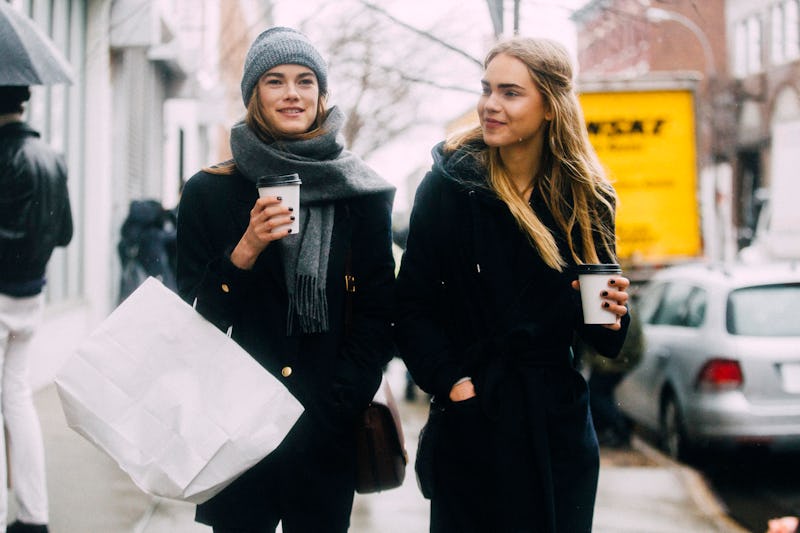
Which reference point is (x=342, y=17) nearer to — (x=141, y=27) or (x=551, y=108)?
(x=551, y=108)

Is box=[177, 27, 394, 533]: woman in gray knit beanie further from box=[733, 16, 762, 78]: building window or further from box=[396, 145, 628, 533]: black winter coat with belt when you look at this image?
box=[733, 16, 762, 78]: building window

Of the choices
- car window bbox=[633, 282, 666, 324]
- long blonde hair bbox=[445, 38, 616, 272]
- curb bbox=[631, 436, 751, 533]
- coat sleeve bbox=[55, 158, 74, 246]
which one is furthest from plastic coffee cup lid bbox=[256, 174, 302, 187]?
car window bbox=[633, 282, 666, 324]

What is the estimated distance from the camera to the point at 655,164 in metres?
12.9

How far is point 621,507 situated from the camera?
626 cm

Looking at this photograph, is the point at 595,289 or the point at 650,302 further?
the point at 650,302

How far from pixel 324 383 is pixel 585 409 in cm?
73

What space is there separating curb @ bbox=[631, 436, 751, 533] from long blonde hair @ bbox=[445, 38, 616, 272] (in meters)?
3.51

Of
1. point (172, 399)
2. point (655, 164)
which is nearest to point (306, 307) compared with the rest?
point (172, 399)

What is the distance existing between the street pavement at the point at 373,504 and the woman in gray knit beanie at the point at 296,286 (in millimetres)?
2546

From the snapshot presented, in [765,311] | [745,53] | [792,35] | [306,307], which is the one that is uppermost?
[745,53]

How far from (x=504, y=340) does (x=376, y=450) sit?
498mm

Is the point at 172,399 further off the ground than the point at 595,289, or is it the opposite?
the point at 595,289

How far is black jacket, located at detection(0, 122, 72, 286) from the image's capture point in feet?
14.4

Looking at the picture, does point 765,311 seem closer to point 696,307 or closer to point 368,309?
point 696,307
